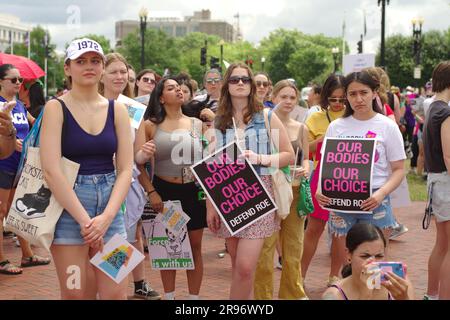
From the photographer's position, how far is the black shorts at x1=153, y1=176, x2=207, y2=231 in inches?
217

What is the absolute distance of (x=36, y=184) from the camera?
369cm

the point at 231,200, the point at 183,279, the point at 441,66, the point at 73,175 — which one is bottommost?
the point at 183,279

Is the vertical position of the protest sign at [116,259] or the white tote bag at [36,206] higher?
the white tote bag at [36,206]

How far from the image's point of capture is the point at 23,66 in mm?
7758

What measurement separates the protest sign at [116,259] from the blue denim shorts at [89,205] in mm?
53

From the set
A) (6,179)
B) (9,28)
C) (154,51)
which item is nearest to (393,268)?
(6,179)

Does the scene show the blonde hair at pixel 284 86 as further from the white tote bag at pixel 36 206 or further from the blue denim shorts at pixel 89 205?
the white tote bag at pixel 36 206

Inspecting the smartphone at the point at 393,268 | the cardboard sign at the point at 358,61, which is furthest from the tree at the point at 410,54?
the smartphone at the point at 393,268

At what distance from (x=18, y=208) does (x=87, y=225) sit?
439 millimetres

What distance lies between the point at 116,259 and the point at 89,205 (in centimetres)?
33

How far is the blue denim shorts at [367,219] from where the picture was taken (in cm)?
505

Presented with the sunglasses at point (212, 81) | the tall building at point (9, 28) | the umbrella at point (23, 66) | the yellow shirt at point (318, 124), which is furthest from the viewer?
the tall building at point (9, 28)

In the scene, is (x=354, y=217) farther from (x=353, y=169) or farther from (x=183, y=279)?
(x=183, y=279)
